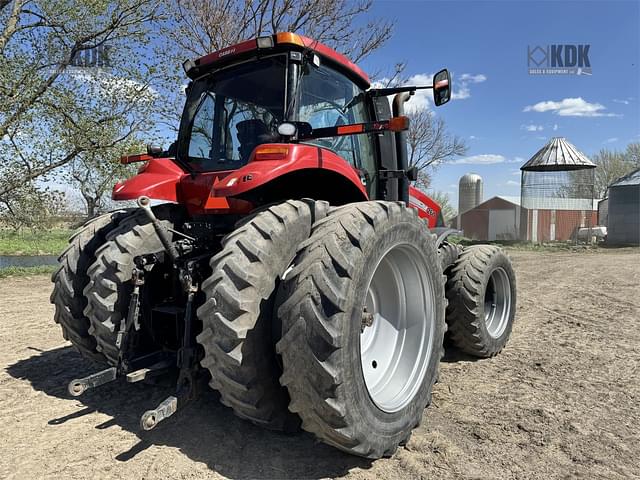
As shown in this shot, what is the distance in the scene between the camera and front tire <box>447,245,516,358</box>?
13.8 ft

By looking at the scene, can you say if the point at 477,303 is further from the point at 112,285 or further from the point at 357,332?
the point at 112,285

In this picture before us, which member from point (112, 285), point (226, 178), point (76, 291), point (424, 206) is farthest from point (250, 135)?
point (424, 206)

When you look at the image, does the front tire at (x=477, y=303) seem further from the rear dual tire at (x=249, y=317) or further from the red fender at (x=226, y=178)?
the rear dual tire at (x=249, y=317)

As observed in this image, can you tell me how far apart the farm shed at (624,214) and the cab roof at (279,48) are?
25.3m

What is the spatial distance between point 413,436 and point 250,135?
7.76 feet

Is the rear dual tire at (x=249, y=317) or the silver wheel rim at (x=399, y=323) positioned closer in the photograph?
the rear dual tire at (x=249, y=317)

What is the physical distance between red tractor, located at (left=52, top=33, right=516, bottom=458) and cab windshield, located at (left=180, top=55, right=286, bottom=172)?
0.01 meters

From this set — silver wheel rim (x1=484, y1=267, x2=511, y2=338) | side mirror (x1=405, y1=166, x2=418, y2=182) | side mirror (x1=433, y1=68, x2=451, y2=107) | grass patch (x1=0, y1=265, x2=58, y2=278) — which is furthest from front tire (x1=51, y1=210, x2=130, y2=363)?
grass patch (x1=0, y1=265, x2=58, y2=278)

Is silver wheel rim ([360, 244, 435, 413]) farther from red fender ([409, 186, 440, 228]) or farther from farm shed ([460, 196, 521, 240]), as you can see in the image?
farm shed ([460, 196, 521, 240])

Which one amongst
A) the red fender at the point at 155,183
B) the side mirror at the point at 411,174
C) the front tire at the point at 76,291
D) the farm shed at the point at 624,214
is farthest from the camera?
the farm shed at the point at 624,214

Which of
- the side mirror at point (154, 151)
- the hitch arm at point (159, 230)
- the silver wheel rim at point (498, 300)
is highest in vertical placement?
the side mirror at point (154, 151)

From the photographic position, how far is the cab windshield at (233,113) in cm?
325

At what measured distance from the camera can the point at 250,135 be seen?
11.1 feet

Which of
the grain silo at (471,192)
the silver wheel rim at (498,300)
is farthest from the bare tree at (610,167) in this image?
the silver wheel rim at (498,300)
